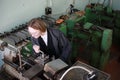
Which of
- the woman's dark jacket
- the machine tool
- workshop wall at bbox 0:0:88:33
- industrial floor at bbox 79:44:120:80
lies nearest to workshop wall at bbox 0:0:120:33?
workshop wall at bbox 0:0:88:33

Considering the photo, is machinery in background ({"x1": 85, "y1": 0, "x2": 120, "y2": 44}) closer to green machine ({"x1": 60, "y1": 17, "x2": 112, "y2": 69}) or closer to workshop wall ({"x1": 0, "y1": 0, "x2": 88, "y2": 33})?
green machine ({"x1": 60, "y1": 17, "x2": 112, "y2": 69})

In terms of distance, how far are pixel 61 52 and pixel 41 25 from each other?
15.6 inches

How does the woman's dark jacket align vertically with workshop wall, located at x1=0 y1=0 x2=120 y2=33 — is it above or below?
below

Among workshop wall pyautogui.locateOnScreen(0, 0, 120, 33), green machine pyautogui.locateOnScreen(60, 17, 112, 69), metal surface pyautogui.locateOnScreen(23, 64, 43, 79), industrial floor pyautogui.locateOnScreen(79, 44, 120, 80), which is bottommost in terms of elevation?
industrial floor pyautogui.locateOnScreen(79, 44, 120, 80)

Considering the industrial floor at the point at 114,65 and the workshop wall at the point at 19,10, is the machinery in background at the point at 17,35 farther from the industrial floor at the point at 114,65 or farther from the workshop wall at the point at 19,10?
the industrial floor at the point at 114,65

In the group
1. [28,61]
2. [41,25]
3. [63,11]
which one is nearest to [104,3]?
[63,11]

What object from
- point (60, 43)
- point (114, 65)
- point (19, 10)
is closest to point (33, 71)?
point (60, 43)

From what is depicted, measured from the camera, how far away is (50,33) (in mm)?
1752

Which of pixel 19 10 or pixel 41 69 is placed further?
pixel 19 10

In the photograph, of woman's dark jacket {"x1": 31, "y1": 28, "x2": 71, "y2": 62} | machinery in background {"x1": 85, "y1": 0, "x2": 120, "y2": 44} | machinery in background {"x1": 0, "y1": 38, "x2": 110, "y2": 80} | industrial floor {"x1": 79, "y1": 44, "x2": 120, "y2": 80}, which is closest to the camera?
machinery in background {"x1": 0, "y1": 38, "x2": 110, "y2": 80}

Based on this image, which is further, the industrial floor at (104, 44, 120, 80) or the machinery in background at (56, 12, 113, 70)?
the industrial floor at (104, 44, 120, 80)

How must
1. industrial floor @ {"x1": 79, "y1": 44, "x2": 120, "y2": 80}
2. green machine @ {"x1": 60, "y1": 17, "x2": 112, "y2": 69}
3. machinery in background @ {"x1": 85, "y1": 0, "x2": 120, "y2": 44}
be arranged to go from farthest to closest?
1. machinery in background @ {"x1": 85, "y1": 0, "x2": 120, "y2": 44}
2. industrial floor @ {"x1": 79, "y1": 44, "x2": 120, "y2": 80}
3. green machine @ {"x1": 60, "y1": 17, "x2": 112, "y2": 69}

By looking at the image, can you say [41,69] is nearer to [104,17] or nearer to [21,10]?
[21,10]

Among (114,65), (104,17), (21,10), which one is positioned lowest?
(114,65)
